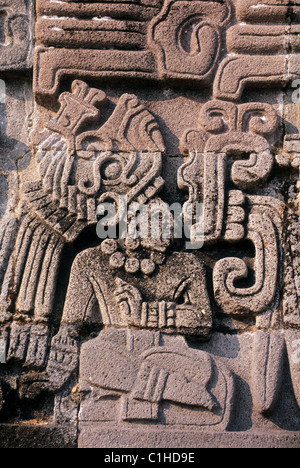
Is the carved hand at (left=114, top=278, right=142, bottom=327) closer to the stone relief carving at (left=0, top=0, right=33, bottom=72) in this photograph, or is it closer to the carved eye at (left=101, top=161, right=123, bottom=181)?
the carved eye at (left=101, top=161, right=123, bottom=181)

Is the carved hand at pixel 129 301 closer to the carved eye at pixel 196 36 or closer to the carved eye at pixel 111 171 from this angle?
the carved eye at pixel 111 171

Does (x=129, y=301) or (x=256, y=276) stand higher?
(x=256, y=276)

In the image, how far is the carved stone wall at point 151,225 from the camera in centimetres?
324

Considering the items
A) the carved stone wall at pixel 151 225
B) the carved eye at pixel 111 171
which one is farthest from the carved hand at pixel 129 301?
the carved eye at pixel 111 171

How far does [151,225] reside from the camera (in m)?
3.55

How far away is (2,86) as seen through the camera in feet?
13.1

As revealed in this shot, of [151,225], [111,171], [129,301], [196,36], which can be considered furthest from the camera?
[196,36]

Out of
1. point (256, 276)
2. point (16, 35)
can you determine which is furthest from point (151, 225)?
point (16, 35)

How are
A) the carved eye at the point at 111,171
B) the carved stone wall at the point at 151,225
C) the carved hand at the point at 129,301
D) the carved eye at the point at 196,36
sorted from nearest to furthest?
the carved stone wall at the point at 151,225
the carved hand at the point at 129,301
the carved eye at the point at 111,171
the carved eye at the point at 196,36

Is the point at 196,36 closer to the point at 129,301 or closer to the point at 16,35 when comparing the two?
the point at 16,35

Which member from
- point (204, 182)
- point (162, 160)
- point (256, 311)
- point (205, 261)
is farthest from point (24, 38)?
Result: point (256, 311)

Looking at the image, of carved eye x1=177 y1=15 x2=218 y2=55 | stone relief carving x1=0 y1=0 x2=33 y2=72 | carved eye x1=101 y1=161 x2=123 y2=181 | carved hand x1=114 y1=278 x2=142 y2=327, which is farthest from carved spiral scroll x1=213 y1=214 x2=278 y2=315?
stone relief carving x1=0 y1=0 x2=33 y2=72

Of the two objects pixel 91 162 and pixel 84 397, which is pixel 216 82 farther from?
pixel 84 397

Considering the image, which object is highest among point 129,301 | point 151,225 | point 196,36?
point 196,36
